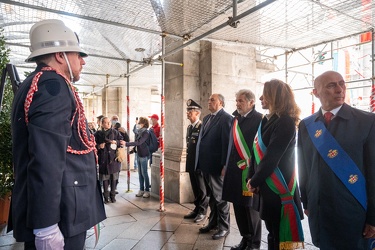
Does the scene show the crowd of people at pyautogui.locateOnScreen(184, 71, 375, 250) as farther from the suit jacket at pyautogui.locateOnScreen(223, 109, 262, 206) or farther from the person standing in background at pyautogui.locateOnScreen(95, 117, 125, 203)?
the person standing in background at pyautogui.locateOnScreen(95, 117, 125, 203)

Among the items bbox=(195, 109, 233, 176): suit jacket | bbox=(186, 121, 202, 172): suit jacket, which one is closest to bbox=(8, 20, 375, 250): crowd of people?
bbox=(195, 109, 233, 176): suit jacket

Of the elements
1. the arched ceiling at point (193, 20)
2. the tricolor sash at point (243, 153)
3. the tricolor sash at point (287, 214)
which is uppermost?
the arched ceiling at point (193, 20)

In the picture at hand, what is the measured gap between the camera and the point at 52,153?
51.8 inches

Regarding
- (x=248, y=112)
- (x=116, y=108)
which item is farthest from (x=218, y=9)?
(x=116, y=108)

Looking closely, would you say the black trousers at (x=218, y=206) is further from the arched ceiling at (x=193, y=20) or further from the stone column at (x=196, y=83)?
the arched ceiling at (x=193, y=20)

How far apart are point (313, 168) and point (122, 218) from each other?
11.9ft

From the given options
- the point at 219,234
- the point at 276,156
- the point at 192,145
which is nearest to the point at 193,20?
the point at 192,145

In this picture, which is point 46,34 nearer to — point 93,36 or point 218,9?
point 218,9

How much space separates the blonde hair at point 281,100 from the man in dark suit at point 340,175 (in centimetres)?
39

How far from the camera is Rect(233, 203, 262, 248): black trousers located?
3.07 m

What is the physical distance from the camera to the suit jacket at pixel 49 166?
128 centimetres

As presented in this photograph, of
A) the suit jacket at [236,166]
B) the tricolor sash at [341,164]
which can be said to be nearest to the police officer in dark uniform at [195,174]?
the suit jacket at [236,166]

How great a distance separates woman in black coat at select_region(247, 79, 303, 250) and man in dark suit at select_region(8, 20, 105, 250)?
1.48 metres

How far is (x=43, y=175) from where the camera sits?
1280 millimetres
